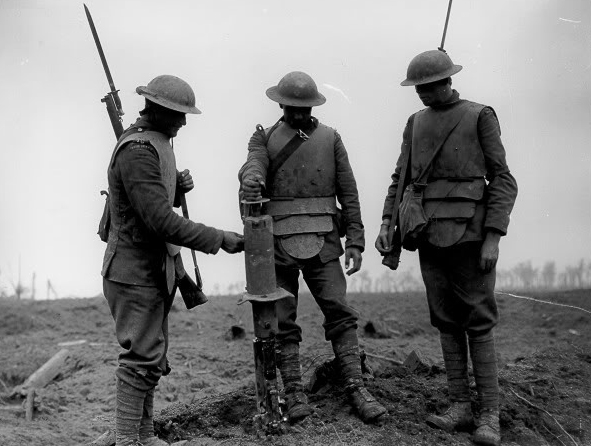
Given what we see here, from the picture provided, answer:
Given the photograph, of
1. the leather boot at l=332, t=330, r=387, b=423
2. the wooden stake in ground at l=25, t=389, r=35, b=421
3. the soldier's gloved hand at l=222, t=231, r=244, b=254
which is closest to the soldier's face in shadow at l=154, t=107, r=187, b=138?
the soldier's gloved hand at l=222, t=231, r=244, b=254

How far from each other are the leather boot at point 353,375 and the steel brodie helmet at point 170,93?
1.96 meters

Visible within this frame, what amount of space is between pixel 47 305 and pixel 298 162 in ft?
28.7

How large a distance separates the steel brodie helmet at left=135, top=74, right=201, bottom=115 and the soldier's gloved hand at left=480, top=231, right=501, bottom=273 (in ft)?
6.77

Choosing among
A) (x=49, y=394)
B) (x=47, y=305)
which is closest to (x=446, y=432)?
(x=49, y=394)

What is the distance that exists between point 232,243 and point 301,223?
2.49ft

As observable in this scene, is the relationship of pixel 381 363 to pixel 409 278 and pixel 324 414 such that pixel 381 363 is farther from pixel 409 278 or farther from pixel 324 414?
pixel 409 278

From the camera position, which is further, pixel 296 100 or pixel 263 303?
pixel 296 100

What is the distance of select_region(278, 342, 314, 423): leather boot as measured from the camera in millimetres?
4641

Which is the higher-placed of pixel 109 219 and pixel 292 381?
pixel 109 219

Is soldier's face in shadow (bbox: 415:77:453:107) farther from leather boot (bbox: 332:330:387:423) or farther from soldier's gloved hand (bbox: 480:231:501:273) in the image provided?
leather boot (bbox: 332:330:387:423)

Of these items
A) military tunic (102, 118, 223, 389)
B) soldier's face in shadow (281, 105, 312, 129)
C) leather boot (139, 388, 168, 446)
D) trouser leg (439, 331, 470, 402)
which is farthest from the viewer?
soldier's face in shadow (281, 105, 312, 129)

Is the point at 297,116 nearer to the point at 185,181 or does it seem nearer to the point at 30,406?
the point at 185,181

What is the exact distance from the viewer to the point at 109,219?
435cm

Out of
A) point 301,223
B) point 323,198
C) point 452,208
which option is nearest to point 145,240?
point 301,223
